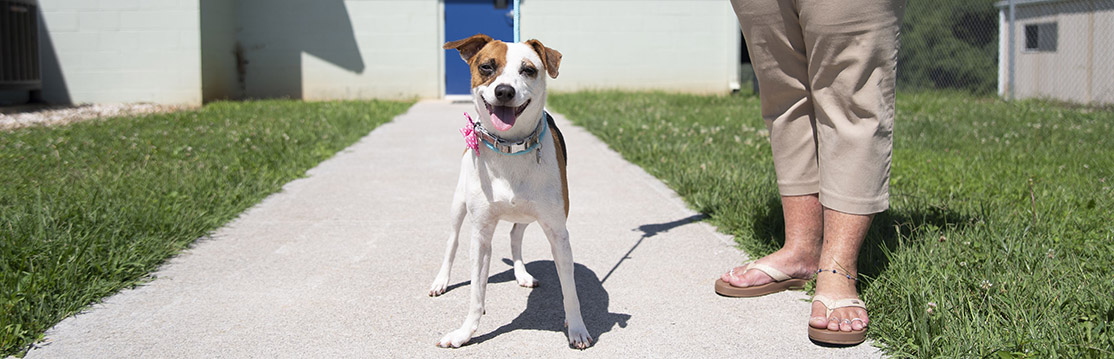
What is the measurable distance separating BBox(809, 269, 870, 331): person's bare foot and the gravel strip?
913 cm

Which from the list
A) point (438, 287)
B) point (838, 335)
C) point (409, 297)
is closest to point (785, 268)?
point (838, 335)

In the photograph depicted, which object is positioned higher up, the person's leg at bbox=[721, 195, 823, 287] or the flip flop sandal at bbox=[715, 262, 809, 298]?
the person's leg at bbox=[721, 195, 823, 287]

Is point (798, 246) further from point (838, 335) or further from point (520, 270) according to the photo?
point (520, 270)

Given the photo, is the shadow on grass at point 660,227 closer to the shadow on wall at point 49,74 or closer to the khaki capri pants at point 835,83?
the khaki capri pants at point 835,83

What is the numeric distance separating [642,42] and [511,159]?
13.8 m

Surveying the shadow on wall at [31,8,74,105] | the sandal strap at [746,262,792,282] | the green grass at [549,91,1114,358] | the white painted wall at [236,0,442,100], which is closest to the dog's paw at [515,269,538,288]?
the sandal strap at [746,262,792,282]

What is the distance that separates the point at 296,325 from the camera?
3.08 m

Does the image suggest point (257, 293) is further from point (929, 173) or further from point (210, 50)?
point (210, 50)

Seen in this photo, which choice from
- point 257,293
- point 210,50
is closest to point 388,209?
point 257,293

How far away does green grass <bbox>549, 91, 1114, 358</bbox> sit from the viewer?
2.62m

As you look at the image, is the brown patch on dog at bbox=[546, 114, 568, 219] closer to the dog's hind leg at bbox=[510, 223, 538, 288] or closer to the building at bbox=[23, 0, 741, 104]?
the dog's hind leg at bbox=[510, 223, 538, 288]

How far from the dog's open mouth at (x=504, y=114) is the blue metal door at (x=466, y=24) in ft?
42.2

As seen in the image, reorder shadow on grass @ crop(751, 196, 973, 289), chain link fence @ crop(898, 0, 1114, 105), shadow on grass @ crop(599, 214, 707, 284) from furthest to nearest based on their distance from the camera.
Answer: chain link fence @ crop(898, 0, 1114, 105), shadow on grass @ crop(599, 214, 707, 284), shadow on grass @ crop(751, 196, 973, 289)

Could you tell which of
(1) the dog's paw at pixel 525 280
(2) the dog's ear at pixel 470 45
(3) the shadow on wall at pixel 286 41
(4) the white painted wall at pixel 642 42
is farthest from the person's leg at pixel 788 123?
(3) the shadow on wall at pixel 286 41
